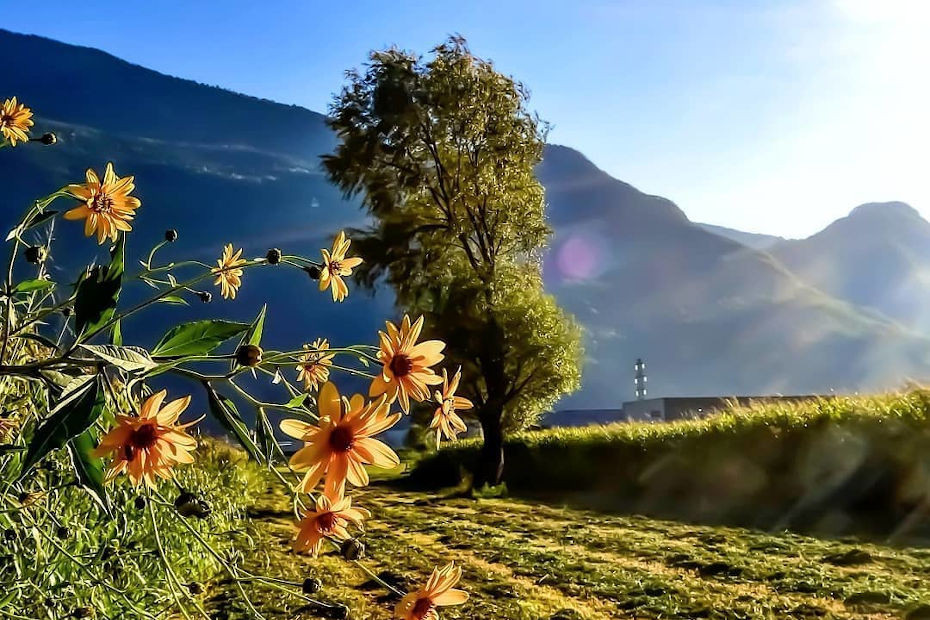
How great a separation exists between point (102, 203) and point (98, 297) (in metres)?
0.53

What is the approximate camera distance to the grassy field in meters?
1.74

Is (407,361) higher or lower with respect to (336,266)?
lower

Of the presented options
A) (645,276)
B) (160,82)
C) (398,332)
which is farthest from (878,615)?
(160,82)

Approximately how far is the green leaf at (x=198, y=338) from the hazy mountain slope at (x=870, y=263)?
119943 mm

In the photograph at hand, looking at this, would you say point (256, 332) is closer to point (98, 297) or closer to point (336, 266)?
point (98, 297)

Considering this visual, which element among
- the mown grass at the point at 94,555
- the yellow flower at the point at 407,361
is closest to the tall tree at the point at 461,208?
the mown grass at the point at 94,555

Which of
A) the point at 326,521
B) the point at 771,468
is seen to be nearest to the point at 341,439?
the point at 326,521

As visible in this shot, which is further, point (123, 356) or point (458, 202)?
point (458, 202)

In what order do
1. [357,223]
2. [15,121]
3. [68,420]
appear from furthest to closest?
[357,223]
[15,121]
[68,420]

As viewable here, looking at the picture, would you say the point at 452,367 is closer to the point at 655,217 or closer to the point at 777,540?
the point at 777,540

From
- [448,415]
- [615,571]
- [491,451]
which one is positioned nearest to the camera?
[448,415]

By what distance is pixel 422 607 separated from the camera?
605 mm

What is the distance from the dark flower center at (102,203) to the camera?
937 mm

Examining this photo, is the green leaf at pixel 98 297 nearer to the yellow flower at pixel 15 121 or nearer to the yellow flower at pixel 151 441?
the yellow flower at pixel 151 441
